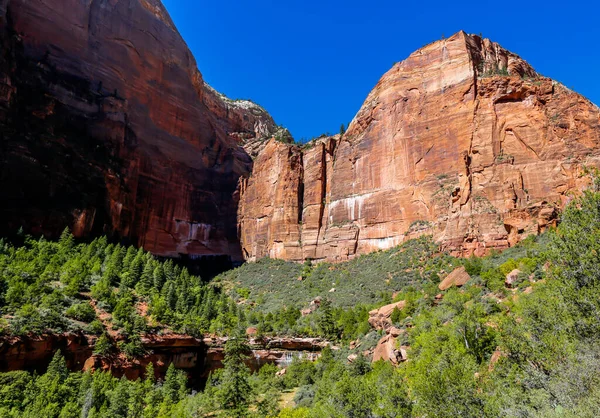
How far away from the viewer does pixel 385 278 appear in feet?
132

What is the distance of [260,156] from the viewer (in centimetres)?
6869

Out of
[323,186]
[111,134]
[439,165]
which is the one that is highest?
[111,134]

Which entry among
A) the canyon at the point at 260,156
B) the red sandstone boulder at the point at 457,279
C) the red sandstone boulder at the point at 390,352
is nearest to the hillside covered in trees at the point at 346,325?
the red sandstone boulder at the point at 390,352

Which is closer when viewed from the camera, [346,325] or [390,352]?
[390,352]

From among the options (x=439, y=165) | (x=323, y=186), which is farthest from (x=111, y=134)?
(x=439, y=165)

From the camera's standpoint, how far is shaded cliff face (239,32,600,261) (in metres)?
34.9

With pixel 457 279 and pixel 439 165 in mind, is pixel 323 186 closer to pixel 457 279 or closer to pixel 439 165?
pixel 439 165

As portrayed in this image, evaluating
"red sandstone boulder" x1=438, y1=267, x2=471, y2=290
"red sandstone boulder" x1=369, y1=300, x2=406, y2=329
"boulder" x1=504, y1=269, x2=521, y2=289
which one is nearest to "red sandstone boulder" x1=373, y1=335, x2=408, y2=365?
"red sandstone boulder" x1=369, y1=300, x2=406, y2=329

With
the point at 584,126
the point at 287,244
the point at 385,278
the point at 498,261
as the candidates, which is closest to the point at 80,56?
the point at 287,244

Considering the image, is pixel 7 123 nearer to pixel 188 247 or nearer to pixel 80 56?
pixel 80 56

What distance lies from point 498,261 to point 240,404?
75.2ft

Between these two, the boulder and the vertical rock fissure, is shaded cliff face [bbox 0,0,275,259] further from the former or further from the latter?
the boulder

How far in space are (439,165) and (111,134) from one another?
4596cm

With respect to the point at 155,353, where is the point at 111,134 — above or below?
above
